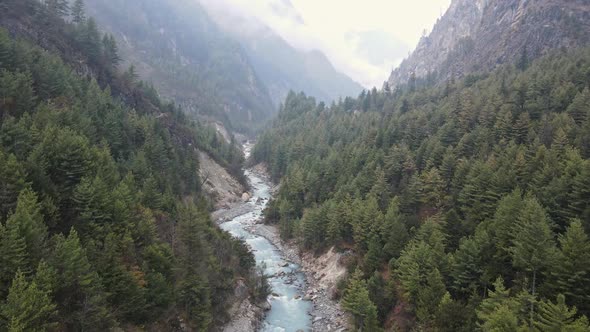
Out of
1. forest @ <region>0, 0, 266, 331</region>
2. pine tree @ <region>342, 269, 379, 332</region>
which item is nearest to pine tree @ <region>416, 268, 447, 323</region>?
pine tree @ <region>342, 269, 379, 332</region>

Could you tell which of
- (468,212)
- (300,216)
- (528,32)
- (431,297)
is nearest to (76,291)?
(431,297)

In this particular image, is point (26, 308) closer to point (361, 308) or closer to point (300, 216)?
point (361, 308)

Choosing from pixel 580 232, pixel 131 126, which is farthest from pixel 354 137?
pixel 580 232

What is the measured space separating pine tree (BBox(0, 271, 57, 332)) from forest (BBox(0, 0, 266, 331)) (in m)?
0.12

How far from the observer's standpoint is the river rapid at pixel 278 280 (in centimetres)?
5619

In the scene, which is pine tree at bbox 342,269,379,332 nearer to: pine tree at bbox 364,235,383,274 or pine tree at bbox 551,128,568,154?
pine tree at bbox 364,235,383,274

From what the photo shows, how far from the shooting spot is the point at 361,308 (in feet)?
162

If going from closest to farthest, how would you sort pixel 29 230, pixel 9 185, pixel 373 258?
pixel 29 230 < pixel 9 185 < pixel 373 258

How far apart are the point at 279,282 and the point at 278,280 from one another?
0.78 metres

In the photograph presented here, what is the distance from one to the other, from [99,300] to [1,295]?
6.34 meters

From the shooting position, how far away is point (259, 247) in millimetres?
86812

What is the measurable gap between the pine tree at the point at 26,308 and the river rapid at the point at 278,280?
29.6 m

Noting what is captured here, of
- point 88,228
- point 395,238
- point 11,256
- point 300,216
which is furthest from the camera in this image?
point 300,216

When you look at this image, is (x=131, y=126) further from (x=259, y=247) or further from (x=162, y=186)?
(x=259, y=247)
